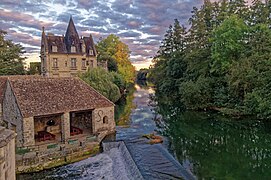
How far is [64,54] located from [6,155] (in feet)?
121

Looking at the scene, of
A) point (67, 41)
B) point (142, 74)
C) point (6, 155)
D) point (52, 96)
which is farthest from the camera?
point (142, 74)

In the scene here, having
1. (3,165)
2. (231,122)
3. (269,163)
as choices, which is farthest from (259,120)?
(3,165)

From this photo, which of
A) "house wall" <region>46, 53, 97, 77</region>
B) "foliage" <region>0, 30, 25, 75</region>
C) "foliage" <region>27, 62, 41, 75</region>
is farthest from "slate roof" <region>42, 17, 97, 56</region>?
"foliage" <region>27, 62, 41, 75</region>

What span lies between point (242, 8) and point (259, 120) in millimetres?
20386

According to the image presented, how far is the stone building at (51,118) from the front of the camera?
51.5 ft

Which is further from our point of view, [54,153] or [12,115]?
[12,115]

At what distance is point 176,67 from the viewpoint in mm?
45375

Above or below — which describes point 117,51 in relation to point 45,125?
above

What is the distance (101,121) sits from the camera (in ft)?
65.0

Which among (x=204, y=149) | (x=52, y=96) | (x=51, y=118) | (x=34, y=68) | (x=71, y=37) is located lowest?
(x=204, y=149)

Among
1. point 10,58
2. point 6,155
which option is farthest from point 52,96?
point 10,58

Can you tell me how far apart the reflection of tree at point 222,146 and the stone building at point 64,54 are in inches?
798

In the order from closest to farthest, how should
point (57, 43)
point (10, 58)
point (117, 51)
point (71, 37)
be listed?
point (10, 58), point (57, 43), point (71, 37), point (117, 51)

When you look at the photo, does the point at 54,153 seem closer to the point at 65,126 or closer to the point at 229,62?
the point at 65,126
